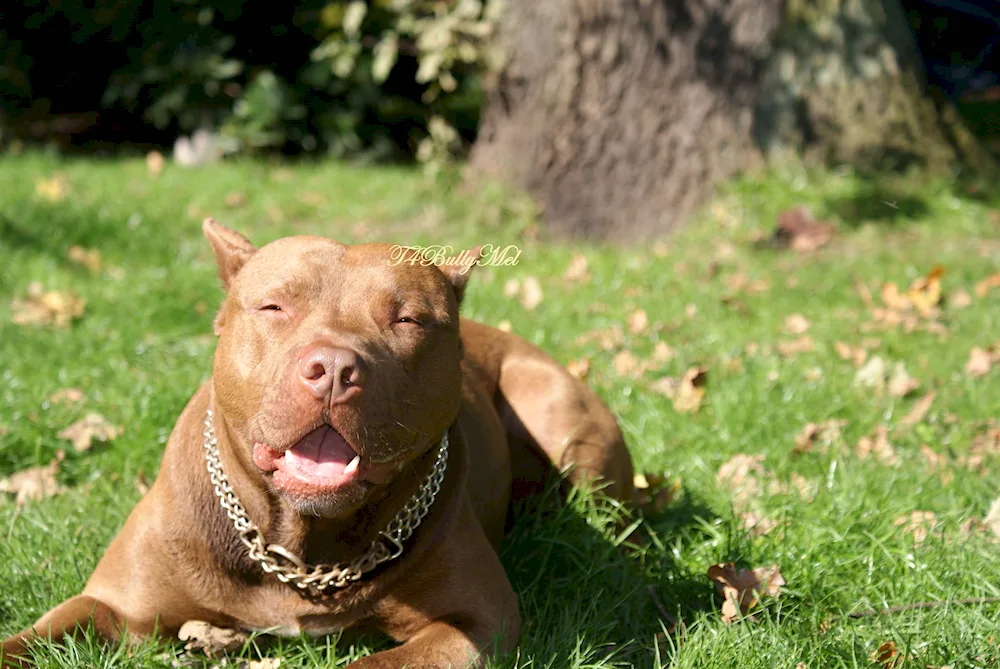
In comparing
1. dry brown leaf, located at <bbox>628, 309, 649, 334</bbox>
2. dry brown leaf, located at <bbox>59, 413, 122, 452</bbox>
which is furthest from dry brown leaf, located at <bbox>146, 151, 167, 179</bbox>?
dry brown leaf, located at <bbox>59, 413, 122, 452</bbox>

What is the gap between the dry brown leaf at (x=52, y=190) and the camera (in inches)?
272

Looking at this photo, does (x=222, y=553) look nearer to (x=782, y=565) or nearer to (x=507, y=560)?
(x=507, y=560)

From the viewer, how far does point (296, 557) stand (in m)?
2.75

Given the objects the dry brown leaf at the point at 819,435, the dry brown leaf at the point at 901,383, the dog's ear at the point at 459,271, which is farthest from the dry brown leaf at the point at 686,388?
the dog's ear at the point at 459,271

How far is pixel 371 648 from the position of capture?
116 inches

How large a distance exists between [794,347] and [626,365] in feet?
3.02

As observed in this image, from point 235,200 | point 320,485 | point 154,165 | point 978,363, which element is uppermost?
point 320,485

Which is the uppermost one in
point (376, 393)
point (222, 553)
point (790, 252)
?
point (376, 393)

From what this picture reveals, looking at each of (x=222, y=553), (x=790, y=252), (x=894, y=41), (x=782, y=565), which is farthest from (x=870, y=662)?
(x=894, y=41)

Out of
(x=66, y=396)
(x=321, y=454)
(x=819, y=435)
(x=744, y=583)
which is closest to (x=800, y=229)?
(x=819, y=435)

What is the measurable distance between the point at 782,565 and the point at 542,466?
856 mm

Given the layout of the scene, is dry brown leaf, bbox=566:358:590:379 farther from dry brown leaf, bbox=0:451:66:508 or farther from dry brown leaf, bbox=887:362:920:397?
dry brown leaf, bbox=0:451:66:508

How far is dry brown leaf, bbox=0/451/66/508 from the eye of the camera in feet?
12.1

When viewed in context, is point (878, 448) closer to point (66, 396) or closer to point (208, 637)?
point (208, 637)
